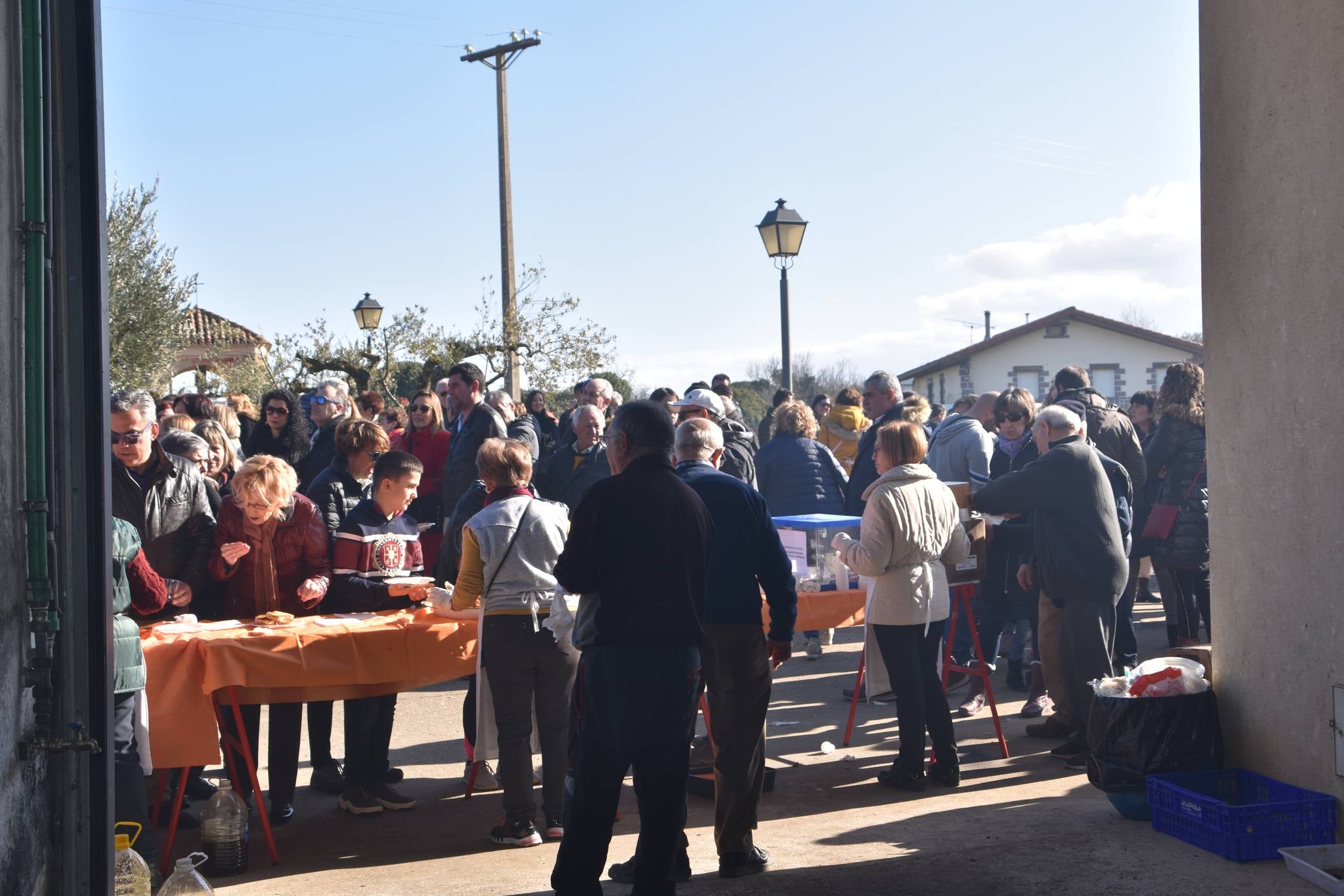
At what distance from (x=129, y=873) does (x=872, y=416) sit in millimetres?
6439

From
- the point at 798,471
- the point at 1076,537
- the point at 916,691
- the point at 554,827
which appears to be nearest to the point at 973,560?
the point at 1076,537

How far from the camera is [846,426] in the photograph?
1166 centimetres

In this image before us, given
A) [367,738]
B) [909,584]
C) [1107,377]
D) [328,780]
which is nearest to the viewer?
[367,738]

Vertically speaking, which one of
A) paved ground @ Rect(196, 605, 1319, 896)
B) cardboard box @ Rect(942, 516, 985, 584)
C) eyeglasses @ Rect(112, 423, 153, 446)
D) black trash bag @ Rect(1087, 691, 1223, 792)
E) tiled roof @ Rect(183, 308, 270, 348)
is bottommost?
paved ground @ Rect(196, 605, 1319, 896)

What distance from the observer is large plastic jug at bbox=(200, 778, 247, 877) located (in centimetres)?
516

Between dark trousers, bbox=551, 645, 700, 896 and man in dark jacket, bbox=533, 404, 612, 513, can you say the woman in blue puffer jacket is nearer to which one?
man in dark jacket, bbox=533, 404, 612, 513

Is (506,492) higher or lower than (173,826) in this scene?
higher

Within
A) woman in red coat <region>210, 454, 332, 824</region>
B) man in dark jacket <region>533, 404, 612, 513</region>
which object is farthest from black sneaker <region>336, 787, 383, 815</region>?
man in dark jacket <region>533, 404, 612, 513</region>

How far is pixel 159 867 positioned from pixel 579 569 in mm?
2421

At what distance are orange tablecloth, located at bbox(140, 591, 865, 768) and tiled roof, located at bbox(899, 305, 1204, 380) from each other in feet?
135

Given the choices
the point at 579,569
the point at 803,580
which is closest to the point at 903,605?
the point at 803,580

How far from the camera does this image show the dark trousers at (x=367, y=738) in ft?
19.9

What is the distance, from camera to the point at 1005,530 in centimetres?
798

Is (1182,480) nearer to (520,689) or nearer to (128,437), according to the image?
(520,689)
